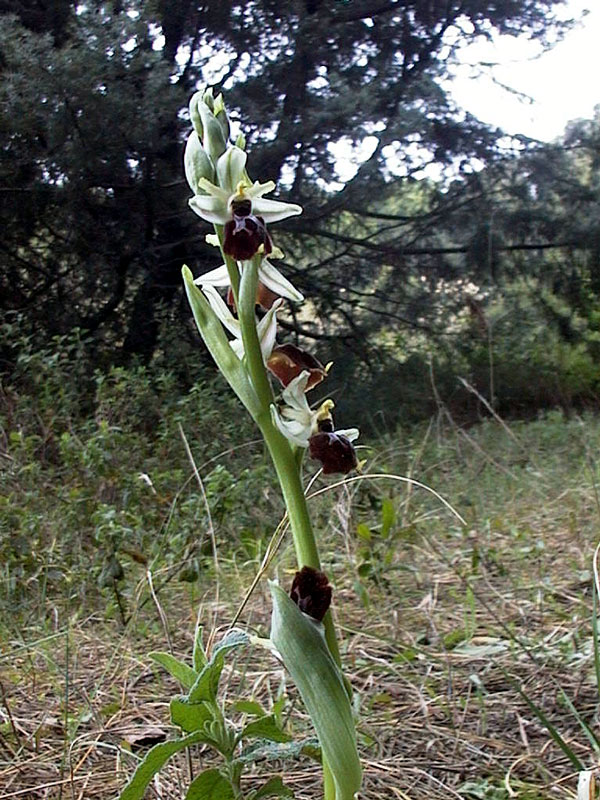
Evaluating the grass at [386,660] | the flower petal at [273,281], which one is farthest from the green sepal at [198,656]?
the flower petal at [273,281]

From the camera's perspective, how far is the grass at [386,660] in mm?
1168

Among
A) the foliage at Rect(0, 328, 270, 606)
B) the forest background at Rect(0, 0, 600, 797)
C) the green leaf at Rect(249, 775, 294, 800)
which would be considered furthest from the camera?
the forest background at Rect(0, 0, 600, 797)

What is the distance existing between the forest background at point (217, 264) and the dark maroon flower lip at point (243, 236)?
1203 mm

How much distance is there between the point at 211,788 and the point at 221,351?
1.42 feet

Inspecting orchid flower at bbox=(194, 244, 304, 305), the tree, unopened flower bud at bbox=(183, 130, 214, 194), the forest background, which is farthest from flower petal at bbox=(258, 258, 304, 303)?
the tree

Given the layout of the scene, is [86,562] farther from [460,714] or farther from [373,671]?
[460,714]

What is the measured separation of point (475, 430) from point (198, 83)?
8.95 feet

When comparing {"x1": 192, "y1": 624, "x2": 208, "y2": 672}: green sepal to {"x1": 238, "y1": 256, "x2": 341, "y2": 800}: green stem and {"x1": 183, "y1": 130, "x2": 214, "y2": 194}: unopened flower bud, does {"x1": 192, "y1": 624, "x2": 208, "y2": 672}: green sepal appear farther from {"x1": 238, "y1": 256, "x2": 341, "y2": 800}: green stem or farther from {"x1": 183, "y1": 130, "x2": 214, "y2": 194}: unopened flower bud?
{"x1": 183, "y1": 130, "x2": 214, "y2": 194}: unopened flower bud

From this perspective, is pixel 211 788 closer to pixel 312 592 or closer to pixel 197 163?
pixel 312 592

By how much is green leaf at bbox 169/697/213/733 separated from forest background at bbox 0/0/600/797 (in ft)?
3.39

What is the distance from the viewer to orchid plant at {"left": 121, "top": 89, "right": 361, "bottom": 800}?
734mm

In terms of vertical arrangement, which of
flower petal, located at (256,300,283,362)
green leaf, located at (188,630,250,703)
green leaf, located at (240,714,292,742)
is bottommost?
green leaf, located at (240,714,292,742)

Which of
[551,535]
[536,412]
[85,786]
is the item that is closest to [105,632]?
[85,786]

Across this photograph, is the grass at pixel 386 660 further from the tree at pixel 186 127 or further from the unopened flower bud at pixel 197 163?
the tree at pixel 186 127
